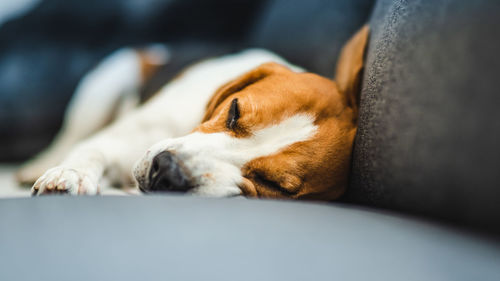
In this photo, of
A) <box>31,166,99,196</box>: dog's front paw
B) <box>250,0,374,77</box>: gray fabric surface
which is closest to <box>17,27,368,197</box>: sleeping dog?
<box>31,166,99,196</box>: dog's front paw

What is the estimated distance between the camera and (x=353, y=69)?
1517mm

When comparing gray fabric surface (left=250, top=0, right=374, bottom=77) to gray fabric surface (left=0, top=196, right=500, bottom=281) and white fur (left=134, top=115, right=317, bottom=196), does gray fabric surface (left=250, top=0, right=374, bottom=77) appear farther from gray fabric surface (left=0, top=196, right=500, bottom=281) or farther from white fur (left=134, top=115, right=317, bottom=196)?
gray fabric surface (left=0, top=196, right=500, bottom=281)

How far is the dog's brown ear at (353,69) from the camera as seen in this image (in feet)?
4.83

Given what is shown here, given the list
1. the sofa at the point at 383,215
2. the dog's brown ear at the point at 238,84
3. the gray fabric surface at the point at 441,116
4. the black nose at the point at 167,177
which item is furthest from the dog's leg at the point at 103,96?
the gray fabric surface at the point at 441,116

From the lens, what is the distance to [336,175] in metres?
1.25

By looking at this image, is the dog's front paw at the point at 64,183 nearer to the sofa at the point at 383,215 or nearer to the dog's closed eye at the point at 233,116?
the sofa at the point at 383,215

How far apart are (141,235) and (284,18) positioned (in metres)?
1.79

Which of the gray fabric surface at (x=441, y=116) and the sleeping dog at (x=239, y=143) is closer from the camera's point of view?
the gray fabric surface at (x=441, y=116)

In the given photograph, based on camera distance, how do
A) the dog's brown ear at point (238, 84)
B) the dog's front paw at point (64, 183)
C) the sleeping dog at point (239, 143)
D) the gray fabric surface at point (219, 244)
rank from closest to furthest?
the gray fabric surface at point (219, 244)
the dog's front paw at point (64, 183)
the sleeping dog at point (239, 143)
the dog's brown ear at point (238, 84)

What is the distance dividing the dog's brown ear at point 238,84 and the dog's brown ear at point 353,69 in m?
0.25

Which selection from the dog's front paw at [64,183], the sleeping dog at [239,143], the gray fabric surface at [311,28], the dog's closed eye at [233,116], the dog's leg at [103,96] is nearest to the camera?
the dog's front paw at [64,183]

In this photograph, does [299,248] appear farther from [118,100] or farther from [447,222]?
[118,100]

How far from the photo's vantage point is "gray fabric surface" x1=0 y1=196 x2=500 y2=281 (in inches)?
22.1

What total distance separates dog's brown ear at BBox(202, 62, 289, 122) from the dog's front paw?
1.80 feet
